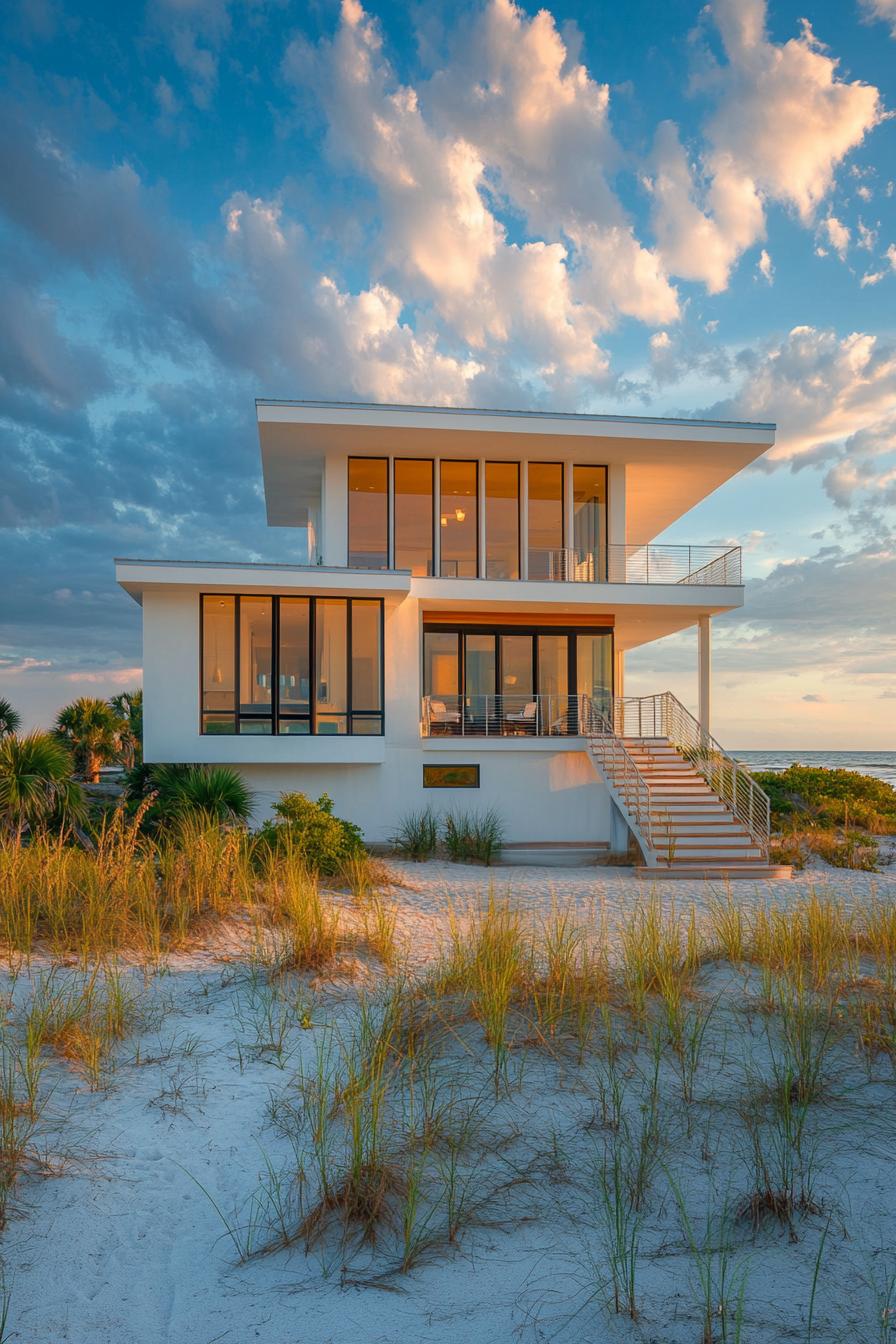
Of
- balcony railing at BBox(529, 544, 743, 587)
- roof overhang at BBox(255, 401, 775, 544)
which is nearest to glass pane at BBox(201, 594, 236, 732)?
roof overhang at BBox(255, 401, 775, 544)

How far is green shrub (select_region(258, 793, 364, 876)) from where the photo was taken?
11.8 metres

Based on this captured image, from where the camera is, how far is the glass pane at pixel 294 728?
16.6 meters

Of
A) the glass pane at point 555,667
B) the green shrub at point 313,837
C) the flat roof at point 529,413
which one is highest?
the flat roof at point 529,413

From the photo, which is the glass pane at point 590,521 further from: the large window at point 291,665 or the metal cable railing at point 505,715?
the large window at point 291,665

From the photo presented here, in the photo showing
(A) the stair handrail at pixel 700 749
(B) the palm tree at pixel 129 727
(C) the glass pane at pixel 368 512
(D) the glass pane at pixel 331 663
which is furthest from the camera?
(B) the palm tree at pixel 129 727

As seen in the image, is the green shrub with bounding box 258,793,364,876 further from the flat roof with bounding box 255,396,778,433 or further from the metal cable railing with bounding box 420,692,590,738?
the flat roof with bounding box 255,396,778,433

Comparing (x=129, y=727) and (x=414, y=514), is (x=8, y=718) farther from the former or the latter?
(x=129, y=727)

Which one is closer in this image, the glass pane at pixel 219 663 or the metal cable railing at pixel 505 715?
the glass pane at pixel 219 663

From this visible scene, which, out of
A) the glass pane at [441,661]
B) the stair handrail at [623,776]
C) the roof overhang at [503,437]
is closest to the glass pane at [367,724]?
the glass pane at [441,661]

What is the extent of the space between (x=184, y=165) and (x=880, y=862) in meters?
19.1

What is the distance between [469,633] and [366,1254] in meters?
17.2

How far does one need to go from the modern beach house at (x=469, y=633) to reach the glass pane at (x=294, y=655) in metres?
0.04

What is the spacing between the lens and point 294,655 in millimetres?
16750

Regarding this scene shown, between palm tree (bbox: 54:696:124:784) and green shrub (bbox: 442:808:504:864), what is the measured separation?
15.8 meters
